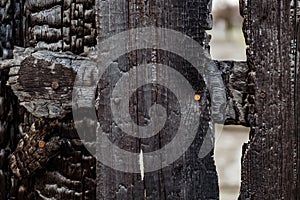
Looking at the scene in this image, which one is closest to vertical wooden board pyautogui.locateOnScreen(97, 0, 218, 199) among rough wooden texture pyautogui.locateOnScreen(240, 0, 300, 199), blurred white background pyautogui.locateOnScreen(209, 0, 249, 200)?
rough wooden texture pyautogui.locateOnScreen(240, 0, 300, 199)

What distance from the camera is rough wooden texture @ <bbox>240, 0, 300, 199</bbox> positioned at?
170 cm

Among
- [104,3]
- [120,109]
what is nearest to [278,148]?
[120,109]

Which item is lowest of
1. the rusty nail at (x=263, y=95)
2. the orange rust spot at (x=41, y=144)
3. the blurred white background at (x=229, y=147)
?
the blurred white background at (x=229, y=147)

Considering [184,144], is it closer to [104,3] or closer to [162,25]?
[162,25]

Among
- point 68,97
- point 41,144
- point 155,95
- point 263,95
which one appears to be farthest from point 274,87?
point 41,144

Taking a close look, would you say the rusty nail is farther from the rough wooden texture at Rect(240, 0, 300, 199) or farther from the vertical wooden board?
the vertical wooden board

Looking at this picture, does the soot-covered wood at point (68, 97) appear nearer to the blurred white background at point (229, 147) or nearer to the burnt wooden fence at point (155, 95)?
the burnt wooden fence at point (155, 95)

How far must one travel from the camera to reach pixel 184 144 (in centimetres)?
175

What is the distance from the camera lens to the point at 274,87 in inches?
67.2

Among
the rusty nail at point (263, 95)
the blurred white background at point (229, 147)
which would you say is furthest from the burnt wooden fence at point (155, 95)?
the blurred white background at point (229, 147)

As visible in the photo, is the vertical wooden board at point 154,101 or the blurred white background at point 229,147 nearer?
the vertical wooden board at point 154,101

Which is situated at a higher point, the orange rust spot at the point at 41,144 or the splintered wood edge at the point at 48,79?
the splintered wood edge at the point at 48,79

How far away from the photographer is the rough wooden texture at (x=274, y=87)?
5.57ft

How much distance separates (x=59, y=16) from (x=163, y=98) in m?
0.40
